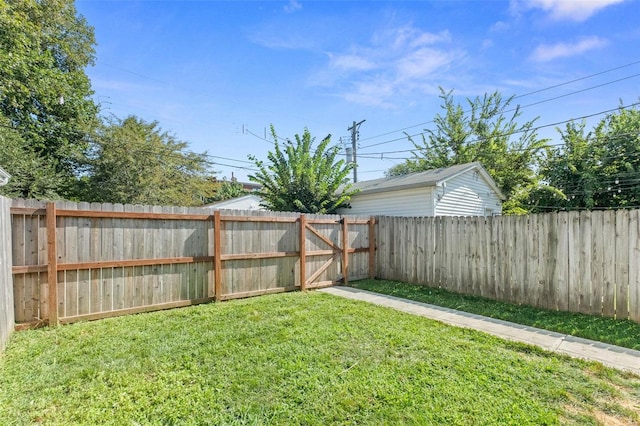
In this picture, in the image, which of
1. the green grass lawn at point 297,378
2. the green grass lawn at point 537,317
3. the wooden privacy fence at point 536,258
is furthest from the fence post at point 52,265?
the wooden privacy fence at point 536,258

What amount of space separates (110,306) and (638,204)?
1987 centimetres

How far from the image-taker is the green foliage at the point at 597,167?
14.1 metres

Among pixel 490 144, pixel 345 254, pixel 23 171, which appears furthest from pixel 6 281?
pixel 490 144

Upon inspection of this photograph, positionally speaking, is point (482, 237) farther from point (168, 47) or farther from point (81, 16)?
point (81, 16)

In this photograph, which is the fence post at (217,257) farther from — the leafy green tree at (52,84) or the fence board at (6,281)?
the leafy green tree at (52,84)

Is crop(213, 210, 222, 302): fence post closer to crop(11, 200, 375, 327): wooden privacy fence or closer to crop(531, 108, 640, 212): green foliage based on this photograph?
crop(11, 200, 375, 327): wooden privacy fence

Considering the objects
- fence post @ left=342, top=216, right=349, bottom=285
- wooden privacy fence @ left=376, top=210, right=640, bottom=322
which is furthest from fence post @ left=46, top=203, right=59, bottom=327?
wooden privacy fence @ left=376, top=210, right=640, bottom=322

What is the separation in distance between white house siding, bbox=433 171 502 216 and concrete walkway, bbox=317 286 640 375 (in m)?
6.14

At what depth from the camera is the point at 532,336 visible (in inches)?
154

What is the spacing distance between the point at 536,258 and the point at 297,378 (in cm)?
497

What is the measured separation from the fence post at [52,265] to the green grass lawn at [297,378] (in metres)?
0.26

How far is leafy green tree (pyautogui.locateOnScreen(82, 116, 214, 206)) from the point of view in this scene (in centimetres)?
1501

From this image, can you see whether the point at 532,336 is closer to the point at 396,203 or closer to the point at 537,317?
the point at 537,317

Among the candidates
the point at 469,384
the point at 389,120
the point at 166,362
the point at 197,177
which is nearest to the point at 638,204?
the point at 389,120
